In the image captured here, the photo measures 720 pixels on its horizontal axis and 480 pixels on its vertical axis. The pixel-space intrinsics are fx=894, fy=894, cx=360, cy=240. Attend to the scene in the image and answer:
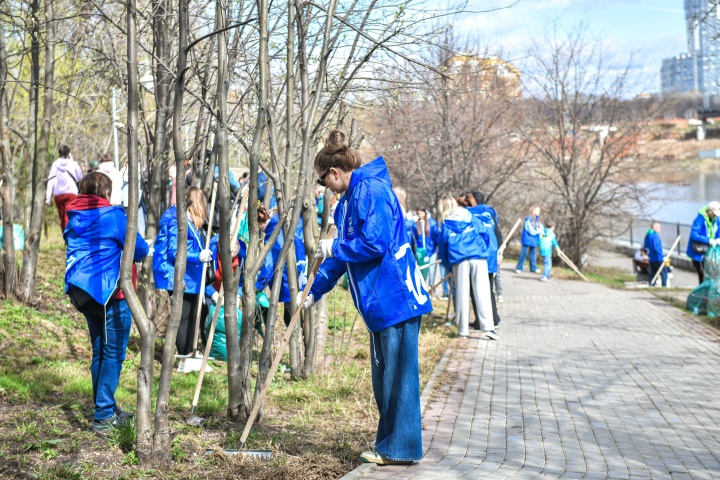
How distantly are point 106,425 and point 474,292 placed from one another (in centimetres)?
673

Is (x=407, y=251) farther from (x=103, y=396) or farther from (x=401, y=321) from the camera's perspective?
(x=103, y=396)

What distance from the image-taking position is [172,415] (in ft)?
20.8

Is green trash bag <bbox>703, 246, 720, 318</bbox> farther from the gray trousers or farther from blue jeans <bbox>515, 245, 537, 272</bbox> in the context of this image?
blue jeans <bbox>515, 245, 537, 272</bbox>

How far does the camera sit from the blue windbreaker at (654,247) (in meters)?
20.8

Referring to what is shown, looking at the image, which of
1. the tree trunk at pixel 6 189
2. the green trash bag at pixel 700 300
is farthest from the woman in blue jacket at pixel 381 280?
the green trash bag at pixel 700 300

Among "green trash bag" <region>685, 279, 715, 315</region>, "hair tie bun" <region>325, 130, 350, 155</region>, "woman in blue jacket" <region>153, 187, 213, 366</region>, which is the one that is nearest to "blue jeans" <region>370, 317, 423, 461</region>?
"hair tie bun" <region>325, 130, 350, 155</region>

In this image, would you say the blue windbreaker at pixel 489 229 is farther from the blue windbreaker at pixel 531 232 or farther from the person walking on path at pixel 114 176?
the blue windbreaker at pixel 531 232

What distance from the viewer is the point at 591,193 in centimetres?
2434

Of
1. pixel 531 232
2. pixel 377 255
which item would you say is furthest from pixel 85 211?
pixel 531 232

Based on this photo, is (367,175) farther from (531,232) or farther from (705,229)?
(531,232)

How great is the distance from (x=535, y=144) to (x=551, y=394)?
16.7 metres

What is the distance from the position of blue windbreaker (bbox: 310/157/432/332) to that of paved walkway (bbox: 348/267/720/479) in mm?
912

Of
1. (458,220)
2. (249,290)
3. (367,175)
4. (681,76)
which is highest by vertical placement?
(681,76)

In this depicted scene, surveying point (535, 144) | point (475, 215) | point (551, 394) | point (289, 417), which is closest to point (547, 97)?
point (535, 144)
